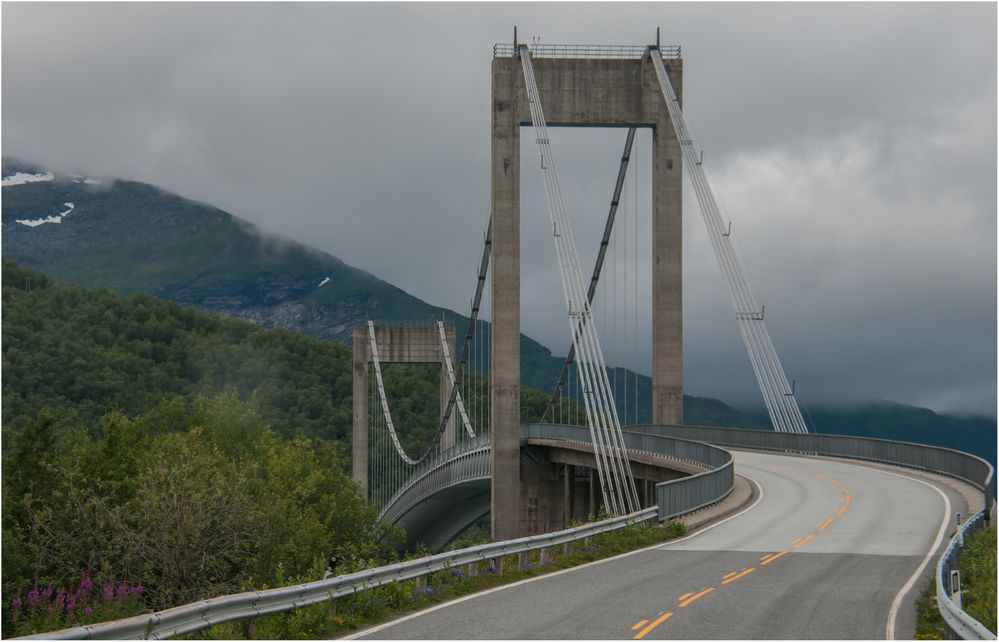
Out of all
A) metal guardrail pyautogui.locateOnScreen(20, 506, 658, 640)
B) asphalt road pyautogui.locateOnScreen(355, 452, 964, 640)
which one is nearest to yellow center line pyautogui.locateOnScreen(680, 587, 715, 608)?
asphalt road pyautogui.locateOnScreen(355, 452, 964, 640)

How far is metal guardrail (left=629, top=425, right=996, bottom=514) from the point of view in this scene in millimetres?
37250

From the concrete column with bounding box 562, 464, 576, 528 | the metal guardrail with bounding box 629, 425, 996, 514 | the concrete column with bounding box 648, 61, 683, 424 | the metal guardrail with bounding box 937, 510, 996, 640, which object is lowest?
the concrete column with bounding box 562, 464, 576, 528

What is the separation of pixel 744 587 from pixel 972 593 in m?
3.76

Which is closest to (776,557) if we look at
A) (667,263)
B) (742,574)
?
(742,574)

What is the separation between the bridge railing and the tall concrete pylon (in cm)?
378

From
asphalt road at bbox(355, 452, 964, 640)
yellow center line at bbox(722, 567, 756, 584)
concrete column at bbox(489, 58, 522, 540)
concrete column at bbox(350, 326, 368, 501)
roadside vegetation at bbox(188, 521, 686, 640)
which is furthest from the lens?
concrete column at bbox(350, 326, 368, 501)

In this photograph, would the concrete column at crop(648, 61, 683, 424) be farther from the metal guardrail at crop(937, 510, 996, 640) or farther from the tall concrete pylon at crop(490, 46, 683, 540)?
the metal guardrail at crop(937, 510, 996, 640)

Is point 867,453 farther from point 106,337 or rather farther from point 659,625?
point 106,337

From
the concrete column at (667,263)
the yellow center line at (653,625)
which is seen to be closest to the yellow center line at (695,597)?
the yellow center line at (653,625)

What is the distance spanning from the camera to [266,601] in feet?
54.6

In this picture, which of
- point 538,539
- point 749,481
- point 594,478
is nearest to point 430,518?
point 594,478

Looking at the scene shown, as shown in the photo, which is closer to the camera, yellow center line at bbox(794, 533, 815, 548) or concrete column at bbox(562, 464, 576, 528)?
yellow center line at bbox(794, 533, 815, 548)

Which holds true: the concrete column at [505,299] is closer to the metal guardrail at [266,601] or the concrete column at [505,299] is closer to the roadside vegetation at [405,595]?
the roadside vegetation at [405,595]

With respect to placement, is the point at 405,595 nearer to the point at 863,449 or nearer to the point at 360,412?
the point at 863,449
